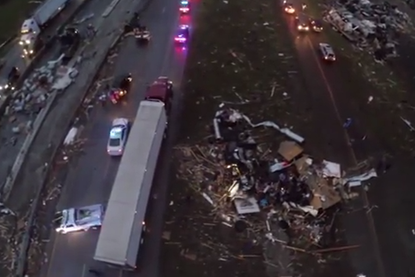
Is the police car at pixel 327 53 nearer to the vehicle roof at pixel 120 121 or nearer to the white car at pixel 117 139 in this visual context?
the vehicle roof at pixel 120 121

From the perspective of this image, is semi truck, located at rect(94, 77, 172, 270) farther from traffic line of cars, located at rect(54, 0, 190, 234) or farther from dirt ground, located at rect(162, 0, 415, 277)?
dirt ground, located at rect(162, 0, 415, 277)

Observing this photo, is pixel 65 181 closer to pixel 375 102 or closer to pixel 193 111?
pixel 193 111

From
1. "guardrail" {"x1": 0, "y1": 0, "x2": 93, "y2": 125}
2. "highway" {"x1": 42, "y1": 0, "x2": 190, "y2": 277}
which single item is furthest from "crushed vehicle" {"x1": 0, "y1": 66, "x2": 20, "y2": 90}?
"highway" {"x1": 42, "y1": 0, "x2": 190, "y2": 277}

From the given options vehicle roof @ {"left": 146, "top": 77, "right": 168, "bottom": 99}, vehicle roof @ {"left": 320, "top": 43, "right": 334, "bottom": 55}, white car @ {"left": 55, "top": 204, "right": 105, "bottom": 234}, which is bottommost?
white car @ {"left": 55, "top": 204, "right": 105, "bottom": 234}

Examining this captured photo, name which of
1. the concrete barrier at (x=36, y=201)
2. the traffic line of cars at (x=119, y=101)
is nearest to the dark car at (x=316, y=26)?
the traffic line of cars at (x=119, y=101)

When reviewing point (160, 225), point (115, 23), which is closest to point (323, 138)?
point (160, 225)
